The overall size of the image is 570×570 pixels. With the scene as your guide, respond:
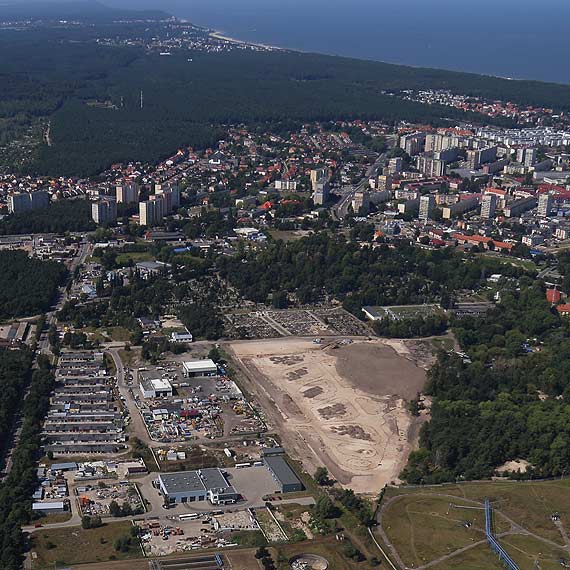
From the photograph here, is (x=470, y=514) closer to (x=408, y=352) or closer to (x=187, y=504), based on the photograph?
(x=187, y=504)

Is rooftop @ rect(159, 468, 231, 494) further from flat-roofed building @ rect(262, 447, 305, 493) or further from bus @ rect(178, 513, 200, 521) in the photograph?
flat-roofed building @ rect(262, 447, 305, 493)

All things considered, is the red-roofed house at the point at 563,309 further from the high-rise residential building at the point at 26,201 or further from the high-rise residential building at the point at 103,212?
the high-rise residential building at the point at 26,201

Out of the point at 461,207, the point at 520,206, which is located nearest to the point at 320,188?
the point at 461,207

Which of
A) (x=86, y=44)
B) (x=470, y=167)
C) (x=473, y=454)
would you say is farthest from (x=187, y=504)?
(x=86, y=44)

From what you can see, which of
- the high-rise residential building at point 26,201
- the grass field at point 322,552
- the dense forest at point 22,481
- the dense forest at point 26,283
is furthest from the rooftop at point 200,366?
the high-rise residential building at point 26,201

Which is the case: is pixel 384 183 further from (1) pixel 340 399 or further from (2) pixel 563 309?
(1) pixel 340 399
